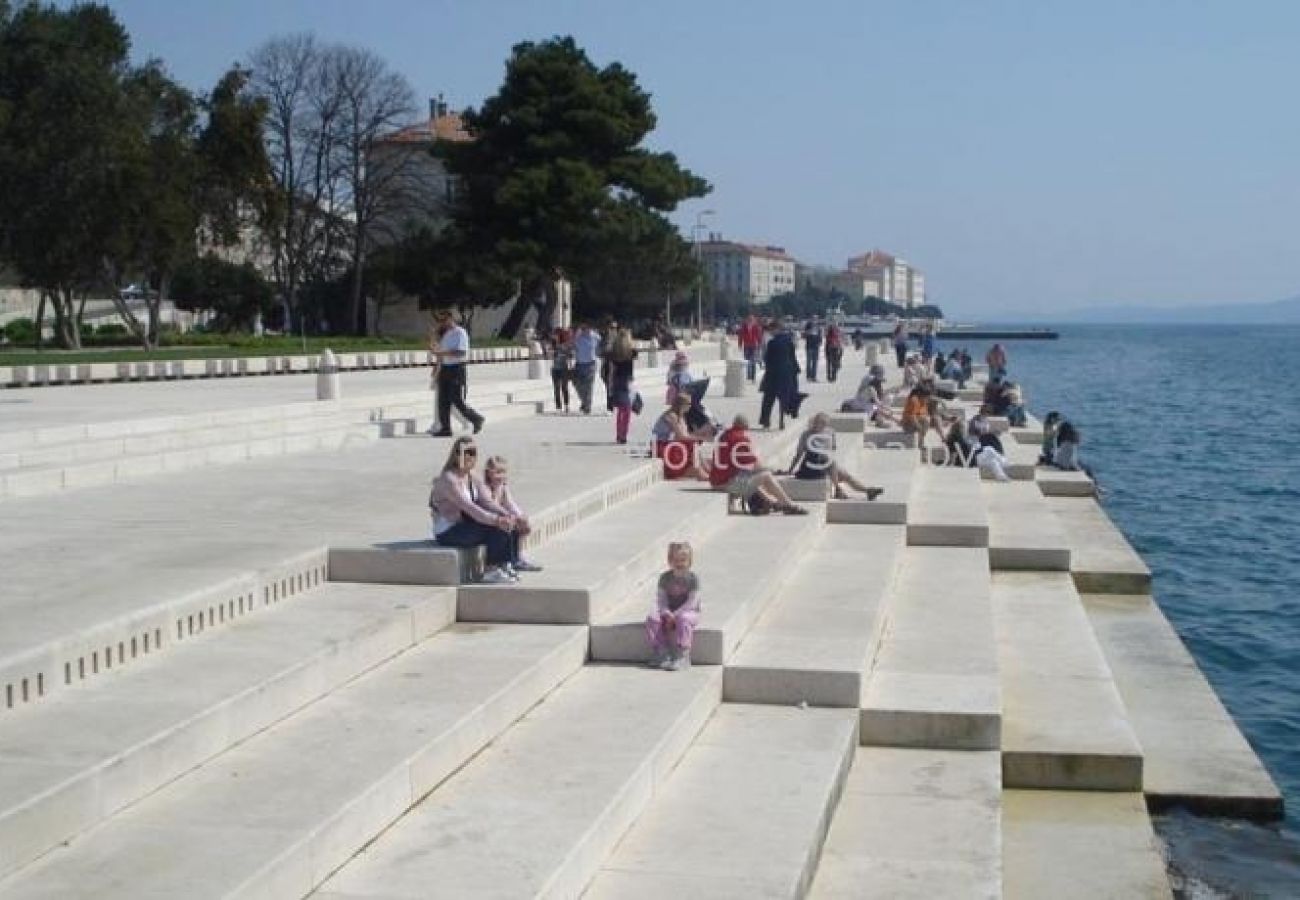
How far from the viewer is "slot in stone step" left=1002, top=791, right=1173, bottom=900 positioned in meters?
7.70

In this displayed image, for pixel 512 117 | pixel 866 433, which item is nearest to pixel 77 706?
pixel 866 433

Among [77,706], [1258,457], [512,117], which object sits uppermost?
[512,117]

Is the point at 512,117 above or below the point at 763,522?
above

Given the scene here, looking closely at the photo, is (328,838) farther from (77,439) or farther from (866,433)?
(866,433)

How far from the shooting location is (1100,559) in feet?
56.3

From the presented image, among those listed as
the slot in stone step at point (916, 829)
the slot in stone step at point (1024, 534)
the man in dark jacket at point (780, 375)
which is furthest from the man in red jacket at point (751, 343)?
the slot in stone step at point (916, 829)

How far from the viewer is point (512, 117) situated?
56875 millimetres

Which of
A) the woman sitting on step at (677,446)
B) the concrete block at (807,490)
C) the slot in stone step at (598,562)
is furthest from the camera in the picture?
the woman sitting on step at (677,446)

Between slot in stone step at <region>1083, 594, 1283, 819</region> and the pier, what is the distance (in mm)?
31

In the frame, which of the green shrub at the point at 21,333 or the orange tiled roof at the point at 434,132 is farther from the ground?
the orange tiled roof at the point at 434,132

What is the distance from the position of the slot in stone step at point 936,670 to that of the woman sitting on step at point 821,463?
88.0 inches

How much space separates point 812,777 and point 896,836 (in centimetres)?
46

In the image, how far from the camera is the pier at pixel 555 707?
235 inches

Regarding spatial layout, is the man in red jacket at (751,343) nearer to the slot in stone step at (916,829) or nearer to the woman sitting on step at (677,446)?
the woman sitting on step at (677,446)
